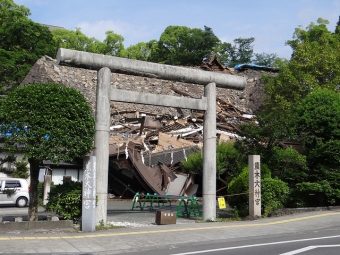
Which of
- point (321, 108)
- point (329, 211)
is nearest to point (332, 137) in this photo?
point (321, 108)

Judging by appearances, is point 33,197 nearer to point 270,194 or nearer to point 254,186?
point 254,186

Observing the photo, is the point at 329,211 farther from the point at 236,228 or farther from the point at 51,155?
the point at 51,155

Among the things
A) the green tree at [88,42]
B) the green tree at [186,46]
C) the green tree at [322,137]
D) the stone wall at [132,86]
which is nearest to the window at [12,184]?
the stone wall at [132,86]

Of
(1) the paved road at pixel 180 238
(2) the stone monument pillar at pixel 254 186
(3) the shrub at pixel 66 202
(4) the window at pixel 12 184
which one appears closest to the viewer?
(1) the paved road at pixel 180 238

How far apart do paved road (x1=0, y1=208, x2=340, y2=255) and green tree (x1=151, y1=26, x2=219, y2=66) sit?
41.6m

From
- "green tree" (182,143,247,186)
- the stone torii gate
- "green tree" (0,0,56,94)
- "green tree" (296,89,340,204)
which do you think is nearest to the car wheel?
"green tree" (182,143,247,186)

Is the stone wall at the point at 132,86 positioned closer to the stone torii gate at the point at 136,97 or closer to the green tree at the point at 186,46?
the green tree at the point at 186,46

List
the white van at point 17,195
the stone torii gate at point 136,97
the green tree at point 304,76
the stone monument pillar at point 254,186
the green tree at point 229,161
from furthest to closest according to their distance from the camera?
1. the green tree at point 304,76
2. the white van at point 17,195
3. the green tree at point 229,161
4. the stone monument pillar at point 254,186
5. the stone torii gate at point 136,97

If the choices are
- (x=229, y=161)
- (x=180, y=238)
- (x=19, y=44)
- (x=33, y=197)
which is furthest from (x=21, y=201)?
(x=19, y=44)

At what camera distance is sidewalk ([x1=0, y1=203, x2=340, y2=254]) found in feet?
33.9

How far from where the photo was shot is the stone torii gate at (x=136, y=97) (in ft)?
45.2

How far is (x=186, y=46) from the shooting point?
185 ft

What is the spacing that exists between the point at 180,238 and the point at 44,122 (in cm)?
471

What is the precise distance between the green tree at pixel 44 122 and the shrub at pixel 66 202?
1.31 m
